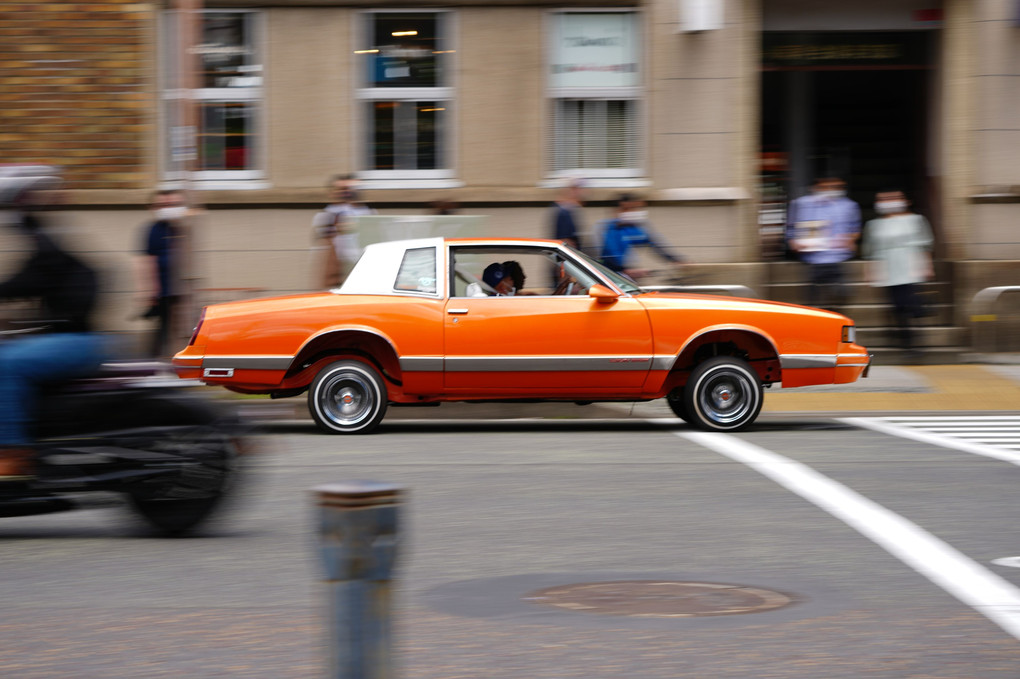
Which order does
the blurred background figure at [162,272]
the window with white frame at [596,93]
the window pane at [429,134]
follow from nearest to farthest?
the blurred background figure at [162,272]
the window with white frame at [596,93]
the window pane at [429,134]

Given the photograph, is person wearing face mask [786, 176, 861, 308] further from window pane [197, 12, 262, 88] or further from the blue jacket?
window pane [197, 12, 262, 88]

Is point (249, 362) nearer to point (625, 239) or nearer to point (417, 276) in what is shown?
point (417, 276)

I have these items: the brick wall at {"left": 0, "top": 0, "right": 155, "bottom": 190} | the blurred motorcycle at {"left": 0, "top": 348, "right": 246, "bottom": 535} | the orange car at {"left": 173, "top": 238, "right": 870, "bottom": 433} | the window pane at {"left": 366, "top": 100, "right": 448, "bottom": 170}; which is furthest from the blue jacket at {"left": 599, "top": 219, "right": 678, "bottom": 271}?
the blurred motorcycle at {"left": 0, "top": 348, "right": 246, "bottom": 535}

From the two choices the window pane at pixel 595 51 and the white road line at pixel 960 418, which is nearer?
the white road line at pixel 960 418

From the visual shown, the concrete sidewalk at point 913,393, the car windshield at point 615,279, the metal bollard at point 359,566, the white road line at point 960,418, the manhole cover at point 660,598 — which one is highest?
the car windshield at point 615,279

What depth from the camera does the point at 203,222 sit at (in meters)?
18.3

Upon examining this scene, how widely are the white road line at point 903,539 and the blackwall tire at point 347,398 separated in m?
2.92

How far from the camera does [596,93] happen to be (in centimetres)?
1880

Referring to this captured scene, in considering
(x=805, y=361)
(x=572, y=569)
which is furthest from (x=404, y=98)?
(x=572, y=569)

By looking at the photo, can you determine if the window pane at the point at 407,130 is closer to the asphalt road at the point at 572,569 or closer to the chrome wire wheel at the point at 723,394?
the chrome wire wheel at the point at 723,394

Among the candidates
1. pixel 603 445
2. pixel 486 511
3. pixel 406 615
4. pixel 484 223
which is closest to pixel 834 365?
pixel 603 445

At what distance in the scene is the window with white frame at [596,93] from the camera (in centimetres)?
1866

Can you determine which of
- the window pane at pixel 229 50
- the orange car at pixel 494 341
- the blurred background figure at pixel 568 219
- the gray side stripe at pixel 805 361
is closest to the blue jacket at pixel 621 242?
the blurred background figure at pixel 568 219

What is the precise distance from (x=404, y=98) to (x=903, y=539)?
519 inches
